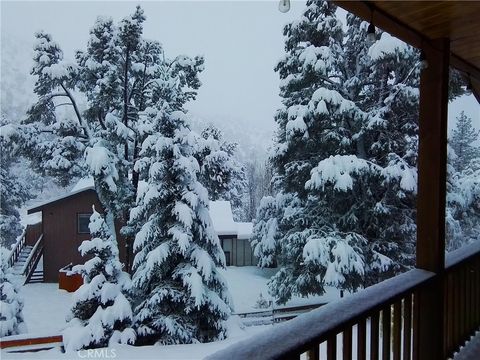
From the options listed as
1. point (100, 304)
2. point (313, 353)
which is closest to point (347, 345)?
point (313, 353)

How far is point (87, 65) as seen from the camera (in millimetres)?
9320

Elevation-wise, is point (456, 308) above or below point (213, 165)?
below

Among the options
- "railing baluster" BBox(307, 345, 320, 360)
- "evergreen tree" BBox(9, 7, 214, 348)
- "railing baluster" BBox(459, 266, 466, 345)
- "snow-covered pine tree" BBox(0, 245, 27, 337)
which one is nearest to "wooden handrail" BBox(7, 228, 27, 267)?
"evergreen tree" BBox(9, 7, 214, 348)

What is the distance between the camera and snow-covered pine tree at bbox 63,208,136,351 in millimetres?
6246

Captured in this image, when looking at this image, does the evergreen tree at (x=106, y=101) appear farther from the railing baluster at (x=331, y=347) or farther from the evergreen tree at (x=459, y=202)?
the railing baluster at (x=331, y=347)

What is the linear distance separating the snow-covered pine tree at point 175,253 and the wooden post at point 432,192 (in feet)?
16.0

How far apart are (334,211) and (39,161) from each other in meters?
7.16

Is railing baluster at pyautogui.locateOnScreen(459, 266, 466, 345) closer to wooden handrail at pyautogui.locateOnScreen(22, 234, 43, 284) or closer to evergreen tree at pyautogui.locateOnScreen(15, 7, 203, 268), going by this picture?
evergreen tree at pyautogui.locateOnScreen(15, 7, 203, 268)

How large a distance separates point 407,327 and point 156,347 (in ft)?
18.2

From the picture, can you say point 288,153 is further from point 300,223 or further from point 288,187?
point 300,223

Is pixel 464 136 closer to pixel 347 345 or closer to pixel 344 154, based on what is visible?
pixel 344 154

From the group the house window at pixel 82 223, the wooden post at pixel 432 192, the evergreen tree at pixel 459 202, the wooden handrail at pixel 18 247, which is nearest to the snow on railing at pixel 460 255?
the wooden post at pixel 432 192

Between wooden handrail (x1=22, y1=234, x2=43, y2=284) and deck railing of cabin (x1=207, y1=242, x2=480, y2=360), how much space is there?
488 inches

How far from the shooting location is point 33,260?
40.3 feet
